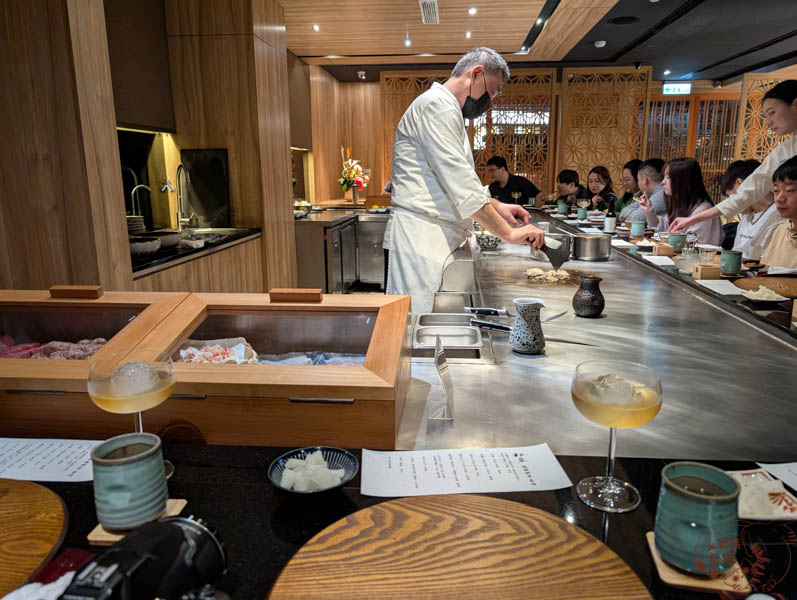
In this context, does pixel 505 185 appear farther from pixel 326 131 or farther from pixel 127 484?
pixel 127 484

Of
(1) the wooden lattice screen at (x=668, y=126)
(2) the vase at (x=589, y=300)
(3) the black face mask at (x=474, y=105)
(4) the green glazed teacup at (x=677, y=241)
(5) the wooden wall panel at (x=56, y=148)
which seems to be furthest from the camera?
(1) the wooden lattice screen at (x=668, y=126)

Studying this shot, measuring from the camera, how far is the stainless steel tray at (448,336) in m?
1.57

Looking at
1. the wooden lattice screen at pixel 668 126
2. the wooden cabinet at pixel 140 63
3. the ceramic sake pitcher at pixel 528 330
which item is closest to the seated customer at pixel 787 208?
the ceramic sake pitcher at pixel 528 330

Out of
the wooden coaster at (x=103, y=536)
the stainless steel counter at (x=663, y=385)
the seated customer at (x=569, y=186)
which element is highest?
the seated customer at (x=569, y=186)

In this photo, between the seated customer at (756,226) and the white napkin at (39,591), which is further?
the seated customer at (756,226)

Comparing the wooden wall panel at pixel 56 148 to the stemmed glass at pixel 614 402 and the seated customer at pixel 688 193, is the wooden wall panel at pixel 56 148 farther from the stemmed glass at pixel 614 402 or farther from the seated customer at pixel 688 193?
the seated customer at pixel 688 193

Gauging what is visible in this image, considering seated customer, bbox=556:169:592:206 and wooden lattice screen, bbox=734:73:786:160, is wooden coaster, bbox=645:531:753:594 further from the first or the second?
wooden lattice screen, bbox=734:73:786:160

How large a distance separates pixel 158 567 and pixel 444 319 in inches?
49.1

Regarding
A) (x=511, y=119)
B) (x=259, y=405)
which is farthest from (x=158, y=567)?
(x=511, y=119)

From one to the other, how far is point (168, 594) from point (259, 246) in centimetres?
395

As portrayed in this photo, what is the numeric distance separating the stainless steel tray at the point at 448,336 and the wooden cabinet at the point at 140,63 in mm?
2705

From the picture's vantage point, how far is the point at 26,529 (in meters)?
0.75

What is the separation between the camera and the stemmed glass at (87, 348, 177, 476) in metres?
0.86

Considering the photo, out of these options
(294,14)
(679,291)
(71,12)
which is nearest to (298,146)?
(294,14)
